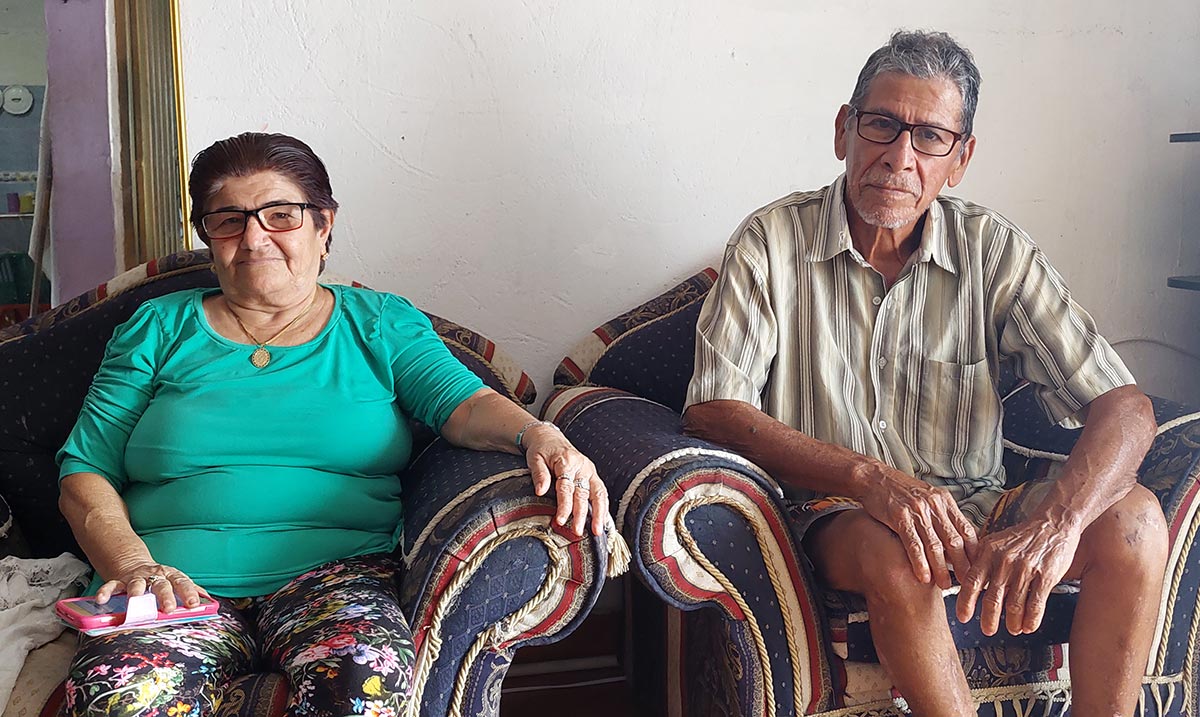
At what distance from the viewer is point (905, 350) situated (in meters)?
1.89

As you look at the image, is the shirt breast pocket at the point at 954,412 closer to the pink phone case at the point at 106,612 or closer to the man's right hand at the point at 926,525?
the man's right hand at the point at 926,525

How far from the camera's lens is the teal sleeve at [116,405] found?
1.62m

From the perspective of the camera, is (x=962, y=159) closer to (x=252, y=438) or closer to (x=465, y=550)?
(x=465, y=550)

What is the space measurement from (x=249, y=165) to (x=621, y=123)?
927 millimetres

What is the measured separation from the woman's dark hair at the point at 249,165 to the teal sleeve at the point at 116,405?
20cm

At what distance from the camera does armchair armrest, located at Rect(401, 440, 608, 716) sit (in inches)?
56.2

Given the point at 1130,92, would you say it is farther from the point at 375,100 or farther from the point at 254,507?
the point at 254,507

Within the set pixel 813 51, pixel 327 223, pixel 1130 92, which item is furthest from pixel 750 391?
pixel 1130 92

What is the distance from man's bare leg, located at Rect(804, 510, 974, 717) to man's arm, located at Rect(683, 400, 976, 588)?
2cm

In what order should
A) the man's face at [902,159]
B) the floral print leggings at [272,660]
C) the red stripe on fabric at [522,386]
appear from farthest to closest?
the red stripe on fabric at [522,386]
the man's face at [902,159]
the floral print leggings at [272,660]

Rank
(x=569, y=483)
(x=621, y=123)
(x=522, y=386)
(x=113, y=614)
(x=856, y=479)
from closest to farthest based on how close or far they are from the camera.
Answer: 1. (x=113, y=614)
2. (x=569, y=483)
3. (x=856, y=479)
4. (x=522, y=386)
5. (x=621, y=123)

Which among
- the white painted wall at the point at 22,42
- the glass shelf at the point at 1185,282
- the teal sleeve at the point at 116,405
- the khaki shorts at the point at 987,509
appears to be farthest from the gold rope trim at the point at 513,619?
the glass shelf at the point at 1185,282

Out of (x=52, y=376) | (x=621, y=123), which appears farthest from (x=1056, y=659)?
(x=52, y=376)

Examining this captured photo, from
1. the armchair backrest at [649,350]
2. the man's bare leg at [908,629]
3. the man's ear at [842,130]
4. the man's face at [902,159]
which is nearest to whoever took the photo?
the man's bare leg at [908,629]
